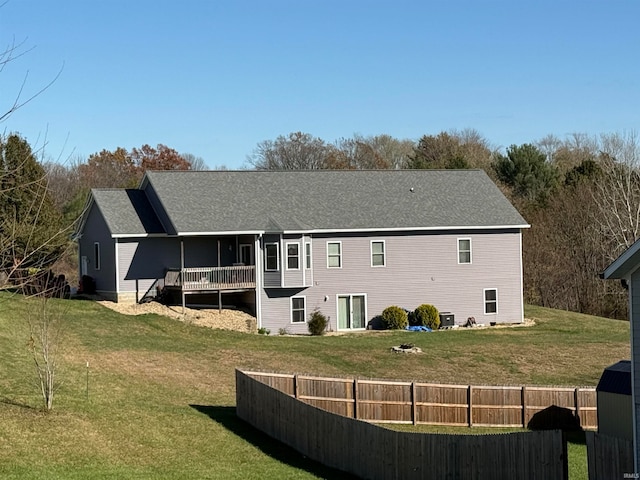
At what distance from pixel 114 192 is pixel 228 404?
860 inches

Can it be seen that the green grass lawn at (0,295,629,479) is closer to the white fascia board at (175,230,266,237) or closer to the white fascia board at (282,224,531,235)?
the white fascia board at (175,230,266,237)

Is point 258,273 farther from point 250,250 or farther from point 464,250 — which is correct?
point 464,250

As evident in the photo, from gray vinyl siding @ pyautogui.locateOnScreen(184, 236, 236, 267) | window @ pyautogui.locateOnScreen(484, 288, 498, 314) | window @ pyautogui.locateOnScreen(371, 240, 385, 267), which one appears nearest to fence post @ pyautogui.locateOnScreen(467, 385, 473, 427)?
window @ pyautogui.locateOnScreen(371, 240, 385, 267)

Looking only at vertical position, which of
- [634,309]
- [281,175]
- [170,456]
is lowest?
[170,456]

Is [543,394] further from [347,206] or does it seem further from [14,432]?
[347,206]

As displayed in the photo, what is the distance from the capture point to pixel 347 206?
46.2 meters

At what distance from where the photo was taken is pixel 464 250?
46.3 m

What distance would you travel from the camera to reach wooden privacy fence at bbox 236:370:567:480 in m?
14.4

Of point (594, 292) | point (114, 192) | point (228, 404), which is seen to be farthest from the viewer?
point (594, 292)

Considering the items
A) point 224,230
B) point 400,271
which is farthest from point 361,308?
point 224,230

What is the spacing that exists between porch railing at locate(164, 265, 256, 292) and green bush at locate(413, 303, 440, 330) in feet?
26.1

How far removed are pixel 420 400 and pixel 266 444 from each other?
4938 mm

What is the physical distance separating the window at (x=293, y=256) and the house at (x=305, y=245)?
55 mm

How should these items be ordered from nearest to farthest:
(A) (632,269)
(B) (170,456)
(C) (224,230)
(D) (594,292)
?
(A) (632,269), (B) (170,456), (C) (224,230), (D) (594,292)
